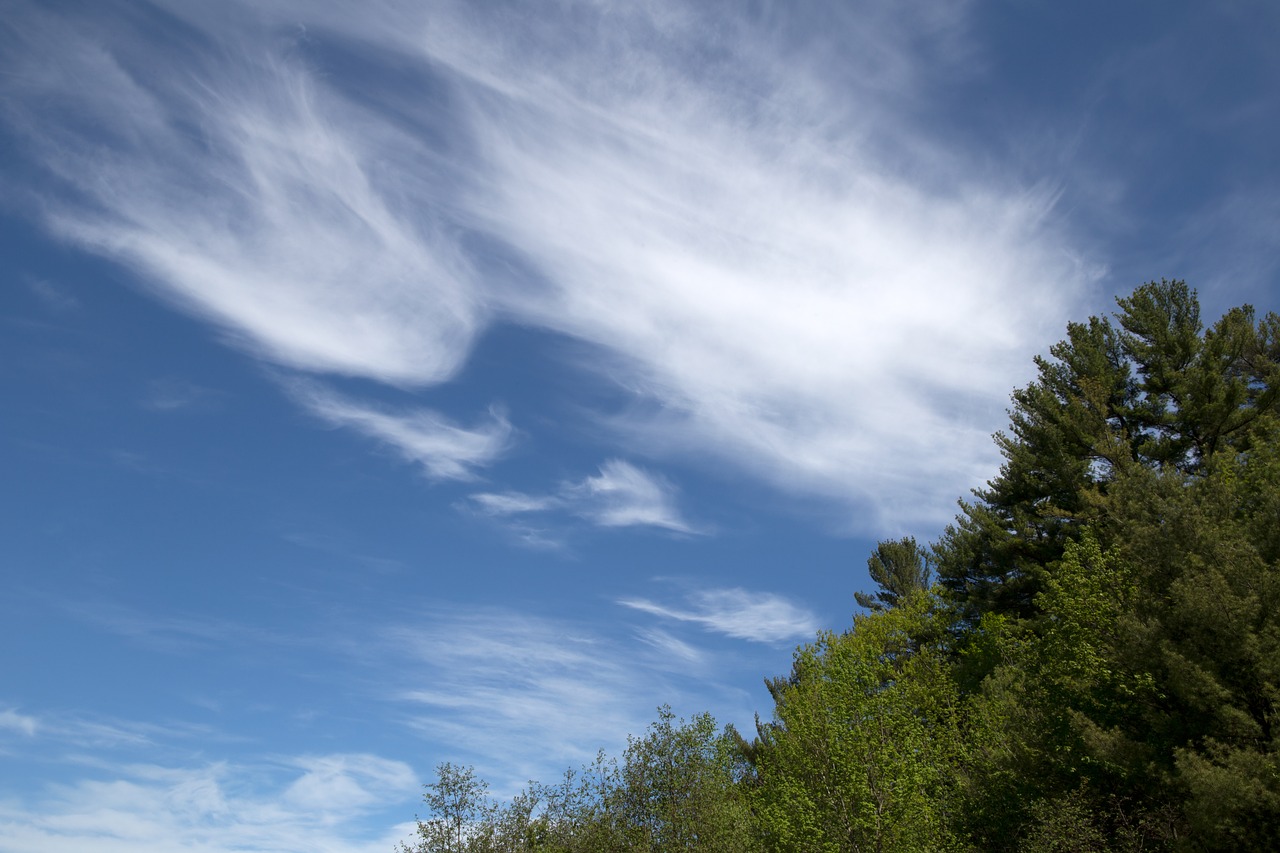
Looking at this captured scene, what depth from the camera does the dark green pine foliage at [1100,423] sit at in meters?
50.8

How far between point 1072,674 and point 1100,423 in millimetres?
19065

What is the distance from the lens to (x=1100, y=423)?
53.2 meters

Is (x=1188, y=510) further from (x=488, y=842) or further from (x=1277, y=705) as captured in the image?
(x=488, y=842)

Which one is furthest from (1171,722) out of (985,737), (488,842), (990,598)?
(488,842)

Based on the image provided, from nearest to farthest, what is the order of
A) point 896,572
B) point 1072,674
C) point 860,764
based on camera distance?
point 1072,674
point 860,764
point 896,572

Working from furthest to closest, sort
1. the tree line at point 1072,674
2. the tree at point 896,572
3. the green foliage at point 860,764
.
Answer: the tree at point 896,572
the green foliage at point 860,764
the tree line at point 1072,674

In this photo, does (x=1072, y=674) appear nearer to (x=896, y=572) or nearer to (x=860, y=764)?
(x=860, y=764)

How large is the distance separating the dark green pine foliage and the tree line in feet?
0.50

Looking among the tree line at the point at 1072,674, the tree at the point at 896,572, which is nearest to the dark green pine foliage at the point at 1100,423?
the tree line at the point at 1072,674

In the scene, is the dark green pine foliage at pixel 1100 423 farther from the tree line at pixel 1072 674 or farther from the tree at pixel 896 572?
the tree at pixel 896 572

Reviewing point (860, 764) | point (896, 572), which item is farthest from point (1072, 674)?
point (896, 572)

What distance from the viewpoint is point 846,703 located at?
53938mm

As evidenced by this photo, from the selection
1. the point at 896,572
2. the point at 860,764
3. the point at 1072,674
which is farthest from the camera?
the point at 896,572

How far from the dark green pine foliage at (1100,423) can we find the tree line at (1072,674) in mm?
151
